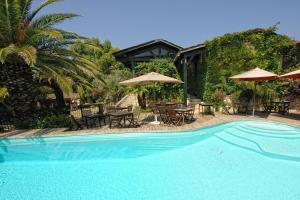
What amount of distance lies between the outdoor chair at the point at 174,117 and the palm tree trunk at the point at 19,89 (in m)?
7.32

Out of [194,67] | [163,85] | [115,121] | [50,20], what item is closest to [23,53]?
[50,20]

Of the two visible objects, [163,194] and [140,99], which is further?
[140,99]

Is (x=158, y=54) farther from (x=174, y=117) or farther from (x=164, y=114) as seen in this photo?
(x=174, y=117)

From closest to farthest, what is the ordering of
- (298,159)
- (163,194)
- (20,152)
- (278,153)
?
(163,194)
(298,159)
(278,153)
(20,152)

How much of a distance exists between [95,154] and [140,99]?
28.5 feet

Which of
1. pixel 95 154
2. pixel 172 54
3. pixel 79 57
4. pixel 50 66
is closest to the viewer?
pixel 95 154

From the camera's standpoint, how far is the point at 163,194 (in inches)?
208

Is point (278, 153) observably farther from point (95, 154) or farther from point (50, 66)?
point (50, 66)

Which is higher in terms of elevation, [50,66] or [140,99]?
[50,66]

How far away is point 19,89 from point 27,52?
2.74 metres

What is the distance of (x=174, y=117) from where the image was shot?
33.9 ft

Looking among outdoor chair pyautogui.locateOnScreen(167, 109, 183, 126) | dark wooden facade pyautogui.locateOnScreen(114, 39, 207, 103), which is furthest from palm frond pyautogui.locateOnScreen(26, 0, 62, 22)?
dark wooden facade pyautogui.locateOnScreen(114, 39, 207, 103)

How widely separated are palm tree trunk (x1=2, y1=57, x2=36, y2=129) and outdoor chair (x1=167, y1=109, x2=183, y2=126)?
7.32 m

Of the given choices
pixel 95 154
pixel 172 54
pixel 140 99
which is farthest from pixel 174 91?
pixel 95 154
